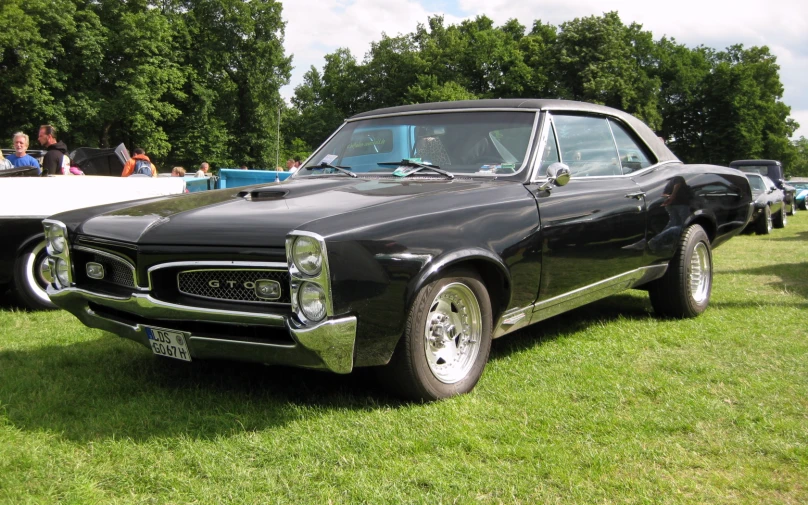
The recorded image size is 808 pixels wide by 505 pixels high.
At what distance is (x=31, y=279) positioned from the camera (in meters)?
6.17

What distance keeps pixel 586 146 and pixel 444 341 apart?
2022mm

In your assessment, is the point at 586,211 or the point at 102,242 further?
the point at 586,211

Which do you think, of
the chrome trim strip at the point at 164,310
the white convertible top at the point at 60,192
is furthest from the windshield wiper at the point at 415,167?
the white convertible top at the point at 60,192

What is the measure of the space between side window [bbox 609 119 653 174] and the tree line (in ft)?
118

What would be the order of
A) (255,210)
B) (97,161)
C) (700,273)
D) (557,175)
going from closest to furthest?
(255,210)
(557,175)
(700,273)
(97,161)

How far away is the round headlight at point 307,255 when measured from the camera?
3062mm

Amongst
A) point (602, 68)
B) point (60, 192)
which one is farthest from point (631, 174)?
point (602, 68)

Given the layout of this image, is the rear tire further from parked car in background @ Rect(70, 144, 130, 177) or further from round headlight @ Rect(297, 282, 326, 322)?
round headlight @ Rect(297, 282, 326, 322)

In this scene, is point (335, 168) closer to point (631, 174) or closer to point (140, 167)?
point (631, 174)

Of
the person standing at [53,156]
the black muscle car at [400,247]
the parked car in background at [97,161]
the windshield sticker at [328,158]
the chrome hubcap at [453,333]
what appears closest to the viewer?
the black muscle car at [400,247]

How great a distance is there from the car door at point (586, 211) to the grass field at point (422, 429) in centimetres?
56

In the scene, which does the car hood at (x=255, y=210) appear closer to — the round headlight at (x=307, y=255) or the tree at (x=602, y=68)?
the round headlight at (x=307, y=255)

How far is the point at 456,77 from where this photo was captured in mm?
57312

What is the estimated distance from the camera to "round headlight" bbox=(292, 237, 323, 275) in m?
3.06
